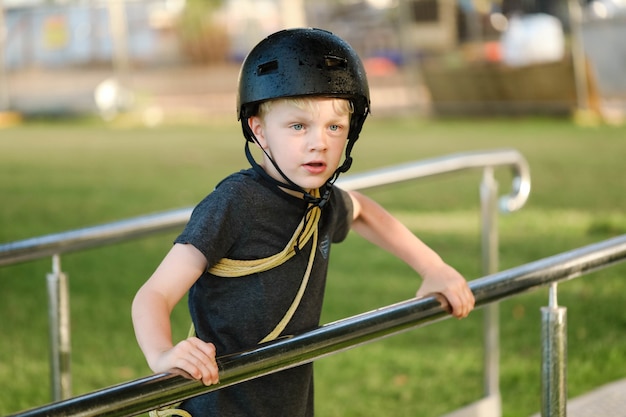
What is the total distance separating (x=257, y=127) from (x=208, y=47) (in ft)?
66.7

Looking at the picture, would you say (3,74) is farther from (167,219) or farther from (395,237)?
(395,237)

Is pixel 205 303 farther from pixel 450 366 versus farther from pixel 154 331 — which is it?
pixel 450 366

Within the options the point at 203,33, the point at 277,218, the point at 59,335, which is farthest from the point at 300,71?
the point at 203,33

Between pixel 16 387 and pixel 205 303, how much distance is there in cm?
293

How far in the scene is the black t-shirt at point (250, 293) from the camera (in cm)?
232

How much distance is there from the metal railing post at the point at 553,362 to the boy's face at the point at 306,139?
1.84ft

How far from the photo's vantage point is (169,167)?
1292cm

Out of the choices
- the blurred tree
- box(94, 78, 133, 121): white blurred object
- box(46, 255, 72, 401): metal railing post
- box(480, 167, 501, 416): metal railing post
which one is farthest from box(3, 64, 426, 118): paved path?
box(46, 255, 72, 401): metal railing post

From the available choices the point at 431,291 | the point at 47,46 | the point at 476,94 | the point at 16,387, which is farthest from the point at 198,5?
the point at 431,291

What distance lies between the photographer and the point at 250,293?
2.34 m

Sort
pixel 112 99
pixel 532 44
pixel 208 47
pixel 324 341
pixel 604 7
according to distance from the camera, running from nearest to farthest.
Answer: pixel 324 341
pixel 532 44
pixel 112 99
pixel 208 47
pixel 604 7

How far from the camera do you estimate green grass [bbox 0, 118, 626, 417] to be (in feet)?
16.3

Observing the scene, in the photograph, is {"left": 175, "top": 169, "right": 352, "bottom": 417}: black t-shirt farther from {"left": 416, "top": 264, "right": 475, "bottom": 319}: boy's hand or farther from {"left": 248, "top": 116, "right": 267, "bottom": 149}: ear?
{"left": 416, "top": 264, "right": 475, "bottom": 319}: boy's hand

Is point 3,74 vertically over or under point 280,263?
over
